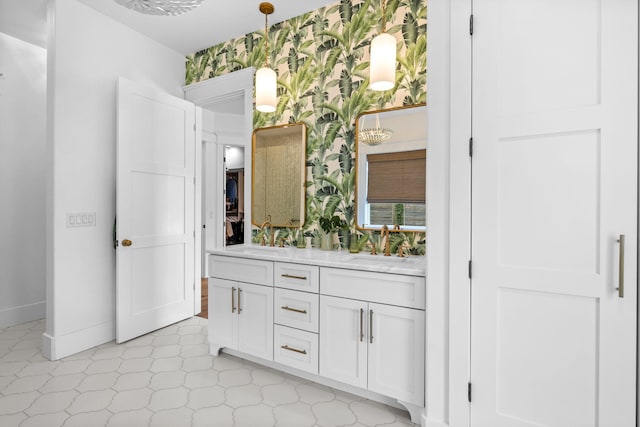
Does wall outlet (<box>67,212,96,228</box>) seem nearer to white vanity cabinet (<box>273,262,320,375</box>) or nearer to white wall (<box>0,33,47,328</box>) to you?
white wall (<box>0,33,47,328</box>)

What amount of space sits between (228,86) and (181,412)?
2.68 meters

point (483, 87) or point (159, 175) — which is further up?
point (483, 87)

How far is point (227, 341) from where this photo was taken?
8.27 feet

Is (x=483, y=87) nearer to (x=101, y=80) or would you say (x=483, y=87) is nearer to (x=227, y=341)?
(x=227, y=341)

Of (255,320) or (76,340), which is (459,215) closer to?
(255,320)

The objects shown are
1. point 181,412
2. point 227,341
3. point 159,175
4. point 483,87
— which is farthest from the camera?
point 159,175

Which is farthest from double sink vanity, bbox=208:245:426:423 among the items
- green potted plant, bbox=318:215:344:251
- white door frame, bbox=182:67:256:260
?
white door frame, bbox=182:67:256:260

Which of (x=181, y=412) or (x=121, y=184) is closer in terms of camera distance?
(x=181, y=412)

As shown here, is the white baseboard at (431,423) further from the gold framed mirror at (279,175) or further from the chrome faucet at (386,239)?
the gold framed mirror at (279,175)

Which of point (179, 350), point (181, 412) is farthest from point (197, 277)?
point (181, 412)

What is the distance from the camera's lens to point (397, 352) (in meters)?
1.86

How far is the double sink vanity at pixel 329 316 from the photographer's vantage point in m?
1.84

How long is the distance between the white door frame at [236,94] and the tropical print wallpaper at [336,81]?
0.60 ft

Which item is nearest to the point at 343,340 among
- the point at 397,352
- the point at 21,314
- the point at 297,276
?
the point at 397,352
